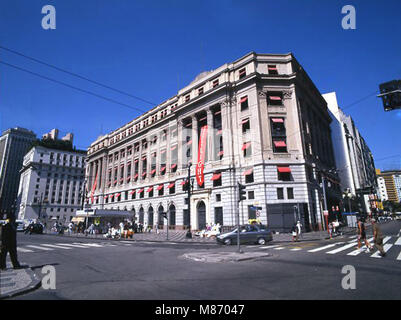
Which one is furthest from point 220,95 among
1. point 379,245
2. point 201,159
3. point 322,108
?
point 379,245

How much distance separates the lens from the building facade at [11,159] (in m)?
111

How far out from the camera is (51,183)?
96.9m

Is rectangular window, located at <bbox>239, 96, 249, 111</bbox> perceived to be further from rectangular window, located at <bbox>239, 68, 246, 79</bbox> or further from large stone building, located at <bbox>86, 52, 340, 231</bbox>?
rectangular window, located at <bbox>239, 68, 246, 79</bbox>

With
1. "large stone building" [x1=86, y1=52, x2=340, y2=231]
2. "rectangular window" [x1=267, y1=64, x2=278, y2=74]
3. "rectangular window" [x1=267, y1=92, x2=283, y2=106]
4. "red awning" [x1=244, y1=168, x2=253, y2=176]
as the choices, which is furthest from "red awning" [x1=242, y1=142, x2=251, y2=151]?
"rectangular window" [x1=267, y1=64, x2=278, y2=74]

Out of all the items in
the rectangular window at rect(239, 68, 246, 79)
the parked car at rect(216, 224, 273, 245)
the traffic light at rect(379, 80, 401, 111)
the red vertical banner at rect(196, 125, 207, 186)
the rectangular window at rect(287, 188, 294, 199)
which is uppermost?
the rectangular window at rect(239, 68, 246, 79)

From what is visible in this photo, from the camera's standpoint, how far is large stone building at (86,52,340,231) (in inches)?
1136

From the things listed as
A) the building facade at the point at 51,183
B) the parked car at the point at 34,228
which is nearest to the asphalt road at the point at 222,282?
the parked car at the point at 34,228

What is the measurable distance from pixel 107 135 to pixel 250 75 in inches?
1810

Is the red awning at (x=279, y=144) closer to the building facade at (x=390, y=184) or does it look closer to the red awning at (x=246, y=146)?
the red awning at (x=246, y=146)

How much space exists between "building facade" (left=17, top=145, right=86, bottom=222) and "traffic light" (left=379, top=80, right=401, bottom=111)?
337 ft

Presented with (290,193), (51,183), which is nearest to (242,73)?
(290,193)

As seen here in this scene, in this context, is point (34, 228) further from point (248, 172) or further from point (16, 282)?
point (16, 282)
